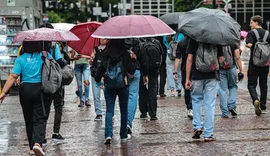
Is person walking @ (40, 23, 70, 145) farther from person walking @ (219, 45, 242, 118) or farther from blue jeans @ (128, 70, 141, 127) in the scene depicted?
person walking @ (219, 45, 242, 118)

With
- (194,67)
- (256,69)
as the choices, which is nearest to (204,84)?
(194,67)

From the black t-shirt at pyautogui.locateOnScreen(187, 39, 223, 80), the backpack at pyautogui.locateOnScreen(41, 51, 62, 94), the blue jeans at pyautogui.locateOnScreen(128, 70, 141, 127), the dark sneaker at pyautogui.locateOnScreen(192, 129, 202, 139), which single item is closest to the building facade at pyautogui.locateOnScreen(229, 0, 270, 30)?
the blue jeans at pyautogui.locateOnScreen(128, 70, 141, 127)

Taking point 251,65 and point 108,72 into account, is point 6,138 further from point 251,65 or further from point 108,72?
point 251,65

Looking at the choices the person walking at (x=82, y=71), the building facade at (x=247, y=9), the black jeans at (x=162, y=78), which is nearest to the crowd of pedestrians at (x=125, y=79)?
the person walking at (x=82, y=71)

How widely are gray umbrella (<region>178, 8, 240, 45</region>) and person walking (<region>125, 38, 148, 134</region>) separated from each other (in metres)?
1.06

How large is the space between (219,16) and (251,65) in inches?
Result: 124

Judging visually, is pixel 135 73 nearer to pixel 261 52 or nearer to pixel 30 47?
pixel 30 47

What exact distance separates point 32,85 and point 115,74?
1.31m

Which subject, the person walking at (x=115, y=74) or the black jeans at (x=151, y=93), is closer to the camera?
the person walking at (x=115, y=74)

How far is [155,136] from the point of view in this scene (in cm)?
972

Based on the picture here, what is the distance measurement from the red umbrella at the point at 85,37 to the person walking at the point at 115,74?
2.53 m

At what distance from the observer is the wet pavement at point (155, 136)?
848cm

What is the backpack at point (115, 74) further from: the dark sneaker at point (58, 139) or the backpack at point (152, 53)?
the backpack at point (152, 53)

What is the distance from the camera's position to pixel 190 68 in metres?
8.99
